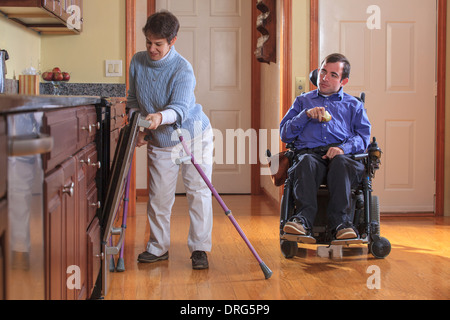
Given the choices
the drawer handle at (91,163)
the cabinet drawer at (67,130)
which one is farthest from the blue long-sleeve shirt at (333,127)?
the cabinet drawer at (67,130)

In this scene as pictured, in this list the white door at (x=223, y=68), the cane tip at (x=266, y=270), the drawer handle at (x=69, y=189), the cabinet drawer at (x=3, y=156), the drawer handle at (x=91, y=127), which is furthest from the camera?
the white door at (x=223, y=68)

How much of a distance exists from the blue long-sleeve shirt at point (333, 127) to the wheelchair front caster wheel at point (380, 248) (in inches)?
20.8

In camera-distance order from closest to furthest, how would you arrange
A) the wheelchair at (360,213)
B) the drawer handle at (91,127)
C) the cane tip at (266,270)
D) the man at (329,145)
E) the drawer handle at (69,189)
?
the drawer handle at (69,189) → the drawer handle at (91,127) → the cane tip at (266,270) → the man at (329,145) → the wheelchair at (360,213)

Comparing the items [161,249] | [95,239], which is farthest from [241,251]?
[95,239]

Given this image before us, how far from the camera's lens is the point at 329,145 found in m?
3.56

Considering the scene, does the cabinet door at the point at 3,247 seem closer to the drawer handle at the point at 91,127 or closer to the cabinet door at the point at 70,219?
the cabinet door at the point at 70,219

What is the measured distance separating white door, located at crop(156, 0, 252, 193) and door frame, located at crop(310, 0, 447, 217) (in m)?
1.40

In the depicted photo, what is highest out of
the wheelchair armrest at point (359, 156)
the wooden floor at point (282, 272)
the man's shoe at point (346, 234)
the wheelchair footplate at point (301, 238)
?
the wheelchair armrest at point (359, 156)

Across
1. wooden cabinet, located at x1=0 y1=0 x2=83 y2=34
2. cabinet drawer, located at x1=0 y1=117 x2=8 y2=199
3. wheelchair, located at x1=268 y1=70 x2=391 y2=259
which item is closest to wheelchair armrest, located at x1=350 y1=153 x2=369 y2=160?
wheelchair, located at x1=268 y1=70 x2=391 y2=259

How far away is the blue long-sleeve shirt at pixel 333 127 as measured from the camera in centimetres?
357

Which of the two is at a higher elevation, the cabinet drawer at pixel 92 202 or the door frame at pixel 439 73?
the door frame at pixel 439 73

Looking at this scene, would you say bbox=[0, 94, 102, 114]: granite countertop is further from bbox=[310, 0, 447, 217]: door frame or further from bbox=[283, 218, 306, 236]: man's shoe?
bbox=[310, 0, 447, 217]: door frame

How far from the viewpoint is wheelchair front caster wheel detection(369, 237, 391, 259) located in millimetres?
3461

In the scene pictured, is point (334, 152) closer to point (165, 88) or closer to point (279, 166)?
point (279, 166)
